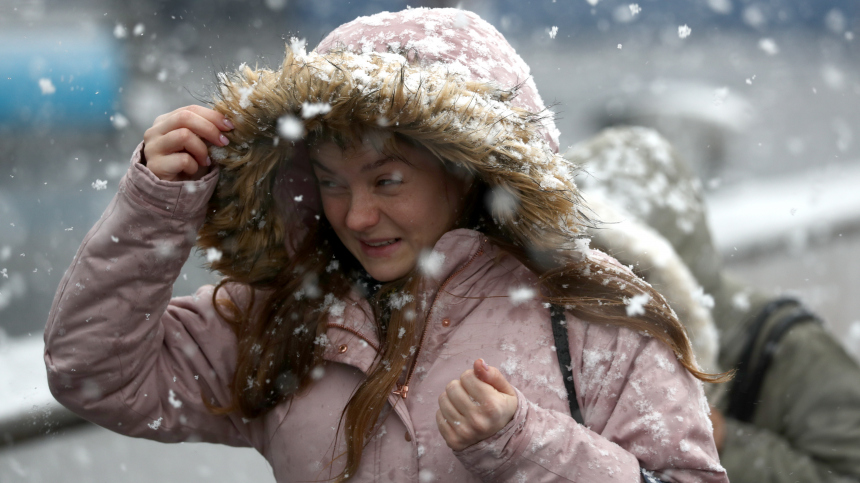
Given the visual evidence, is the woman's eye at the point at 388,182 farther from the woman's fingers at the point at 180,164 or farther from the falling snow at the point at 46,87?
the falling snow at the point at 46,87

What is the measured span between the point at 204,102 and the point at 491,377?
86cm

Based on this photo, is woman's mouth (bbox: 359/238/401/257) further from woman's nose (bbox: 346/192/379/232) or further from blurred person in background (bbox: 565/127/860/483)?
blurred person in background (bbox: 565/127/860/483)

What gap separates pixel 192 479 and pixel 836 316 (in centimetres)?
479

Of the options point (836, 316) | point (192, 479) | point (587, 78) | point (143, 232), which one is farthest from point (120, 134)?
point (587, 78)

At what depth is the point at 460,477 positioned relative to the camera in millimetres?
1442

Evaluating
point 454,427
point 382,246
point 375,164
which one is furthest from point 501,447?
point 375,164

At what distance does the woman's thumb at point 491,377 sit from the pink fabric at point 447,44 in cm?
56

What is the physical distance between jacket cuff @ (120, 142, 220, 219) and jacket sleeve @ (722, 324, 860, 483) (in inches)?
78.1

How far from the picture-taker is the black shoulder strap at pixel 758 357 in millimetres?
2543

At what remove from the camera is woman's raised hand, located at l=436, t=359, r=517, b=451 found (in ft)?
4.13

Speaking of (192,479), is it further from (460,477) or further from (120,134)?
(120,134)

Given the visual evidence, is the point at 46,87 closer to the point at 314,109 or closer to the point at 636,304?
the point at 314,109

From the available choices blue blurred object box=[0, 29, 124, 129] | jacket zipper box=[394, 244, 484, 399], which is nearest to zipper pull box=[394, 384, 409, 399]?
jacket zipper box=[394, 244, 484, 399]

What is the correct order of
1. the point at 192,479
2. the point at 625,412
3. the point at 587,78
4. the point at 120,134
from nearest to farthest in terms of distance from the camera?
1. the point at 625,412
2. the point at 192,479
3. the point at 120,134
4. the point at 587,78
